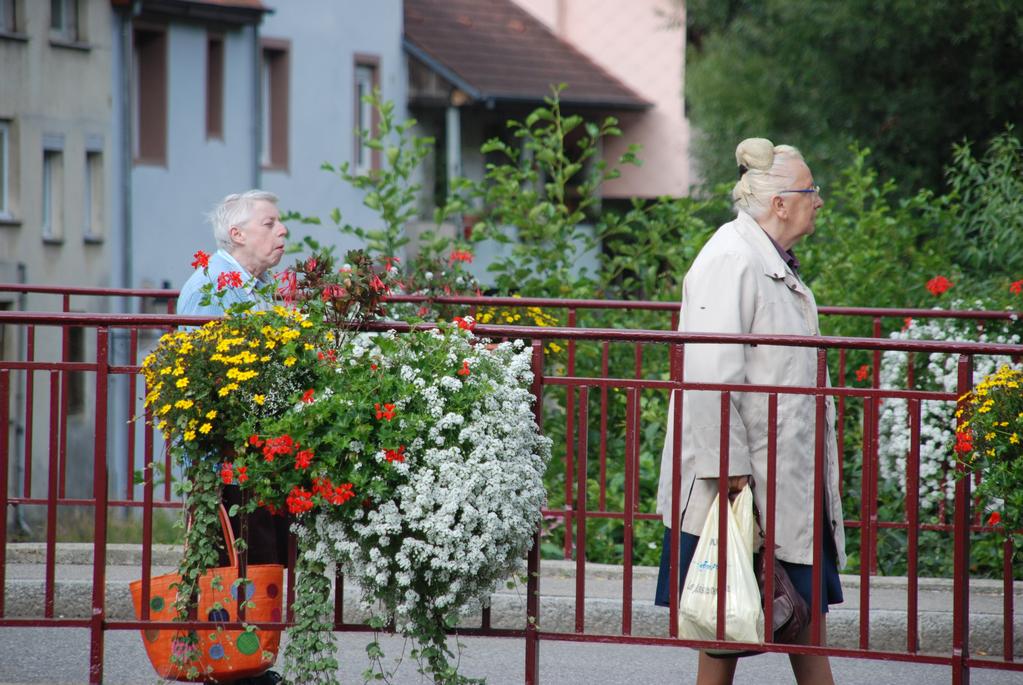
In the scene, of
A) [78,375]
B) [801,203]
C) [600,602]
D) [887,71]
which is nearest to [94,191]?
[78,375]

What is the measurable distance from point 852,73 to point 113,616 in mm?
15634

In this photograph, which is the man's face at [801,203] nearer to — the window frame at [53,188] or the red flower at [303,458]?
the red flower at [303,458]

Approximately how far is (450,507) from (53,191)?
74.0 ft

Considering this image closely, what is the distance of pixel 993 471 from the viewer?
16.8ft

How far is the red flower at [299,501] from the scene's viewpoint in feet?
16.2

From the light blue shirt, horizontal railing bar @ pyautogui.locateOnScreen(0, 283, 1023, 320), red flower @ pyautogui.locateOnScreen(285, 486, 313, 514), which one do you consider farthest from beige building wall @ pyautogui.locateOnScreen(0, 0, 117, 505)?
red flower @ pyautogui.locateOnScreen(285, 486, 313, 514)

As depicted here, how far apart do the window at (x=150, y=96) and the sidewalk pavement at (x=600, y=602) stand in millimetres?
20907

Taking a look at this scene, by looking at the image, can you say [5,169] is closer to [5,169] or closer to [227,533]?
[5,169]

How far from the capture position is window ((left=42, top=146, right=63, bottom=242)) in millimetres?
25844

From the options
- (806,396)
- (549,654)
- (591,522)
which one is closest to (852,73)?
(591,522)

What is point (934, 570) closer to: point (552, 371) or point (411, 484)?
point (552, 371)

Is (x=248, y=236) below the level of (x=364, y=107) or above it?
below

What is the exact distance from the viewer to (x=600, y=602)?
7.11 meters

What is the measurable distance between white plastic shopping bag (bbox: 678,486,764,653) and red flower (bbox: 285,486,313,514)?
1175 mm
